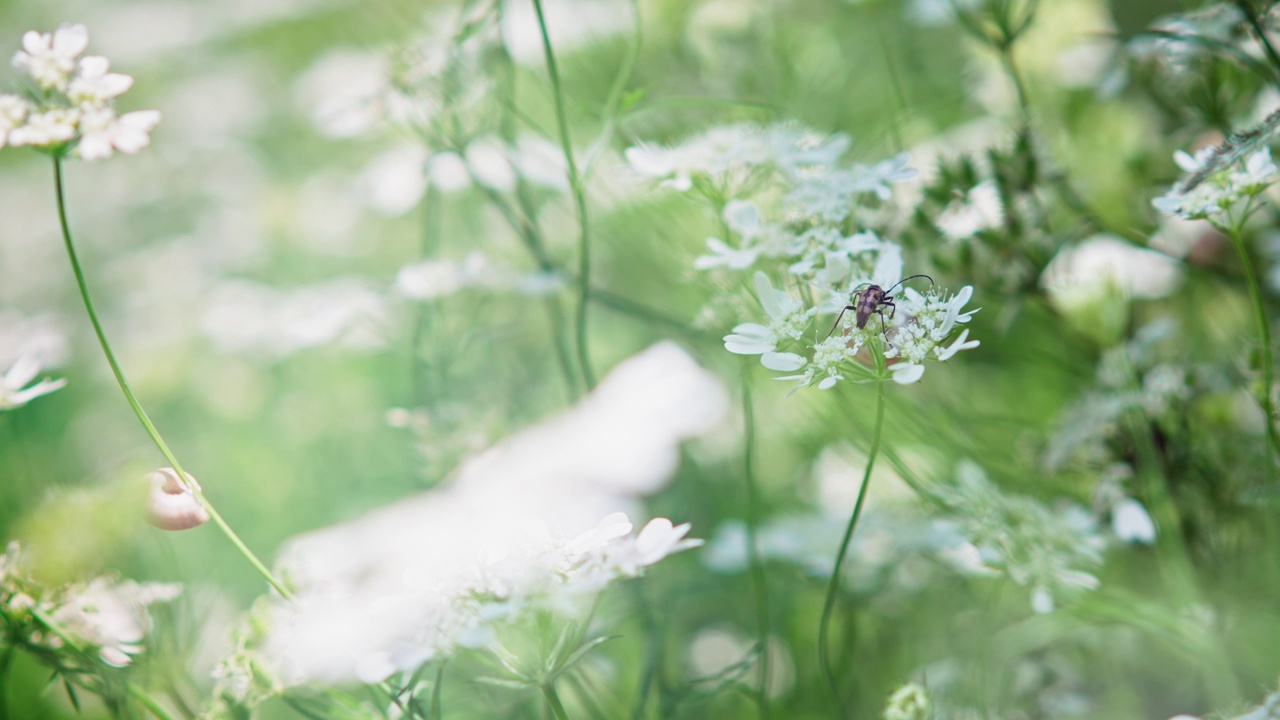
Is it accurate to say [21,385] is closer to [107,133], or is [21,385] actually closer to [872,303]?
[107,133]

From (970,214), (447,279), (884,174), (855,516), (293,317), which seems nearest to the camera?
(855,516)

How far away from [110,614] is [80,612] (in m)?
0.03

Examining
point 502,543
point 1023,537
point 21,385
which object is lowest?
point 1023,537

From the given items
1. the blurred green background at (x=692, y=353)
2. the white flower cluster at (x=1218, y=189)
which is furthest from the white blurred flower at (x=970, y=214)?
the white flower cluster at (x=1218, y=189)

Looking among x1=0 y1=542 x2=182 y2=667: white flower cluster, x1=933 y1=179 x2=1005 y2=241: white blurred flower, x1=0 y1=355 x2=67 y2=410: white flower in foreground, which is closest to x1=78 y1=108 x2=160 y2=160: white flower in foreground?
x1=0 y1=355 x2=67 y2=410: white flower in foreground

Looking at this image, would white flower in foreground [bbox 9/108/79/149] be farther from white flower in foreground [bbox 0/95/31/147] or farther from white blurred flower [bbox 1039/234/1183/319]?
white blurred flower [bbox 1039/234/1183/319]

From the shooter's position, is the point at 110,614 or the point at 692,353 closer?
the point at 110,614

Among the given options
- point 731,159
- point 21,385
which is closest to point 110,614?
point 21,385

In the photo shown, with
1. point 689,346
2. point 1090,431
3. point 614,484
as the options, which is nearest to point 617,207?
point 689,346

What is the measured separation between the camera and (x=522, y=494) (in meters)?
0.66

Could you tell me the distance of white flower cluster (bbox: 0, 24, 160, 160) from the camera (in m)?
0.43

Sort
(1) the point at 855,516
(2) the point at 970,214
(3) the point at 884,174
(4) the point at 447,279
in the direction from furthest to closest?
1. (4) the point at 447,279
2. (2) the point at 970,214
3. (3) the point at 884,174
4. (1) the point at 855,516

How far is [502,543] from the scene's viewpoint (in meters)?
0.45

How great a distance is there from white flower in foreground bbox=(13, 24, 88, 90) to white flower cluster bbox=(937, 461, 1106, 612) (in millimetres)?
596
